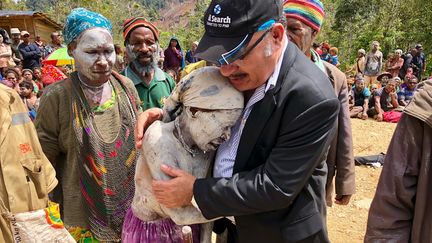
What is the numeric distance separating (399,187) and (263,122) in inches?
23.6

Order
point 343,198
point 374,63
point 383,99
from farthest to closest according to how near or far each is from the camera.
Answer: point 374,63, point 383,99, point 343,198

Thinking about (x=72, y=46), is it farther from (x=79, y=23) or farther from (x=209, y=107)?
(x=209, y=107)

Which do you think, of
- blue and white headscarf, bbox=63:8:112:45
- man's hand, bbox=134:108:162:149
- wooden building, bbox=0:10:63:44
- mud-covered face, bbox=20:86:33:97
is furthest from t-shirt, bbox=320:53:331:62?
wooden building, bbox=0:10:63:44

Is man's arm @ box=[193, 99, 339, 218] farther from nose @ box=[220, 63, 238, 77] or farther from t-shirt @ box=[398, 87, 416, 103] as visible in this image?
t-shirt @ box=[398, 87, 416, 103]

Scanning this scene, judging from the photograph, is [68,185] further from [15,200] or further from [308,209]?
[308,209]

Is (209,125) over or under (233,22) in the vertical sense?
under

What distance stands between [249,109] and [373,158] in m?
5.60

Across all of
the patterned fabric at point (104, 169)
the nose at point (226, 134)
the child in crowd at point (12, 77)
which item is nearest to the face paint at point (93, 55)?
the patterned fabric at point (104, 169)

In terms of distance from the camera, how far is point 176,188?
1.47 metres

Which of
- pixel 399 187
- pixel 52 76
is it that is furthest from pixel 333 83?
pixel 52 76

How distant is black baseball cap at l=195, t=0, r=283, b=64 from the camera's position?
1.30 meters

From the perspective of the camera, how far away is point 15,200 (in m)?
1.78

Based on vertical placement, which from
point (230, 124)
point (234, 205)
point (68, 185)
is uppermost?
point (230, 124)

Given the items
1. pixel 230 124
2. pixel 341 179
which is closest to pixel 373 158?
pixel 341 179
